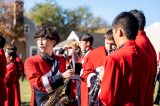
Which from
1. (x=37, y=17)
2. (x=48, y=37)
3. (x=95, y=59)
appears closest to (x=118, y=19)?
(x=48, y=37)

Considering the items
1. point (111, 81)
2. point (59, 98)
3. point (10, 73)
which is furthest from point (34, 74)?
point (10, 73)

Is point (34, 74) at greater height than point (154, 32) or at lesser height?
lesser

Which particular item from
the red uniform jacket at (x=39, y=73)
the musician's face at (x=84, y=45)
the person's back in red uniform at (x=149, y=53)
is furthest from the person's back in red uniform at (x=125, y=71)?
the musician's face at (x=84, y=45)

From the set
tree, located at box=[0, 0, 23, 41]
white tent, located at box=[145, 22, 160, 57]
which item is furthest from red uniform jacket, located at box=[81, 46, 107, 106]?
tree, located at box=[0, 0, 23, 41]

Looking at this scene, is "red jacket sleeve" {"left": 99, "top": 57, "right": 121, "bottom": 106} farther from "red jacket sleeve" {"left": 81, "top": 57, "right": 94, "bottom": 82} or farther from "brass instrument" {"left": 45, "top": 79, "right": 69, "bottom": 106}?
"red jacket sleeve" {"left": 81, "top": 57, "right": 94, "bottom": 82}

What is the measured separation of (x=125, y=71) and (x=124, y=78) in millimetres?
70

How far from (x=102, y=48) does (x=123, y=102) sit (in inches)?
106

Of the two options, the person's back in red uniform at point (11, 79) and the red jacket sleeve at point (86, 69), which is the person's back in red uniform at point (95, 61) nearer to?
the red jacket sleeve at point (86, 69)

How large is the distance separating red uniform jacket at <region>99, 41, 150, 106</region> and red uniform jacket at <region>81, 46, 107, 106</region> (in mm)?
2105

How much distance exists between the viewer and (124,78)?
4293mm

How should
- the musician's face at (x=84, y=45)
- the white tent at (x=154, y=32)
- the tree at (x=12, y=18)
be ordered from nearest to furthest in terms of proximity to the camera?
the musician's face at (x=84, y=45), the white tent at (x=154, y=32), the tree at (x=12, y=18)

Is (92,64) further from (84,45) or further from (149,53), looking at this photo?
(84,45)

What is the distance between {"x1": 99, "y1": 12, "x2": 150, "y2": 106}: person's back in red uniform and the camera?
14.0 feet

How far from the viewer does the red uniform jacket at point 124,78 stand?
425 cm
